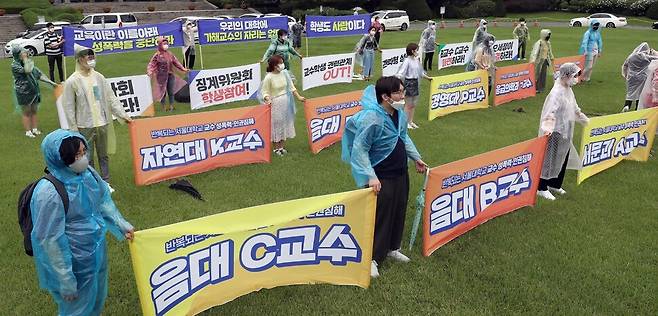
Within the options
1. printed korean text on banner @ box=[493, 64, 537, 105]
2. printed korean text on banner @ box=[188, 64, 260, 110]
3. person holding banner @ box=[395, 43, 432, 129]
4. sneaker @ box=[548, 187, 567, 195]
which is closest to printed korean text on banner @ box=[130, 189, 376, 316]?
sneaker @ box=[548, 187, 567, 195]

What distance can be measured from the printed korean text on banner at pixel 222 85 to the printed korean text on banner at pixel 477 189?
8441 mm

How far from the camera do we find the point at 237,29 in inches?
668

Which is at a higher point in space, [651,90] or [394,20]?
[651,90]

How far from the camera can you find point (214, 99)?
44.0 feet

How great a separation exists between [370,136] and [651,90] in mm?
7403

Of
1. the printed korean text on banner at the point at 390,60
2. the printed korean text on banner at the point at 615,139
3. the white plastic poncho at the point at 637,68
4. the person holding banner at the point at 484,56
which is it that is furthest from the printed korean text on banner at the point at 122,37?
the white plastic poncho at the point at 637,68

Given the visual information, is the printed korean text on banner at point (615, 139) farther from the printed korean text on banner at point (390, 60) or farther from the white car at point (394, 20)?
the white car at point (394, 20)

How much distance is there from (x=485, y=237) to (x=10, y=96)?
14.3 meters

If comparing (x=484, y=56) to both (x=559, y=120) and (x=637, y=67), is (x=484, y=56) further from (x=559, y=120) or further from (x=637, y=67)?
(x=559, y=120)

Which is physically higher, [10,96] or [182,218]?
[182,218]

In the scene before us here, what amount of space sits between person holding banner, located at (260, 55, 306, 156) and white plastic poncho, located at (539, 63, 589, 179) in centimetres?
387

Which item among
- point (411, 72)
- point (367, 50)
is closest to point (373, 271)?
point (411, 72)

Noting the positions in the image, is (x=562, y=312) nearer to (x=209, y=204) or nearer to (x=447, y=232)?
(x=447, y=232)

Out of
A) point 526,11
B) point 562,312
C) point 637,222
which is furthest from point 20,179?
point 526,11
